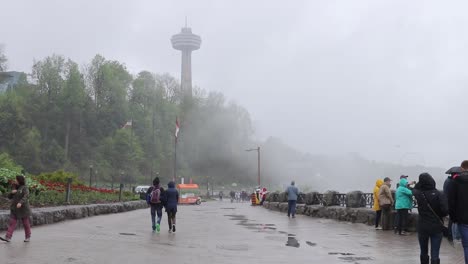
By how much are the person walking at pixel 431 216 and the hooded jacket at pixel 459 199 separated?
48 cm

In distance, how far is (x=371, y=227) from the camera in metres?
17.5

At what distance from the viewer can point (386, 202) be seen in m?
15.5

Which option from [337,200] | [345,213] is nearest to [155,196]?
[345,213]

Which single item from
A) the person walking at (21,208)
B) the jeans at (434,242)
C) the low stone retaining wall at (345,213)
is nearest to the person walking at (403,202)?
the low stone retaining wall at (345,213)

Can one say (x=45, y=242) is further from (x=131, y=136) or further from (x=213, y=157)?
(x=213, y=157)

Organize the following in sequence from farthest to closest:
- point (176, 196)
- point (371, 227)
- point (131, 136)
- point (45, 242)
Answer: point (131, 136)
point (371, 227)
point (176, 196)
point (45, 242)

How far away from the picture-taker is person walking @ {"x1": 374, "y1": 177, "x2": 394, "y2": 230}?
15.5 metres

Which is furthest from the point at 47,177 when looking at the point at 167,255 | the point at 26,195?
the point at 167,255

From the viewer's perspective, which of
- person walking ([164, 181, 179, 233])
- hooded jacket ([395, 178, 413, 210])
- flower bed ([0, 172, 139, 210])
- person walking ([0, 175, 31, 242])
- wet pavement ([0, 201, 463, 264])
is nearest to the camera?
wet pavement ([0, 201, 463, 264])

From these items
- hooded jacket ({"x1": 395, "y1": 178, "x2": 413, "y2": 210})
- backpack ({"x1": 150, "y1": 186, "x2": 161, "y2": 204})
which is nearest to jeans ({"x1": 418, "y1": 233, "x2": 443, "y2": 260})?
hooded jacket ({"x1": 395, "y1": 178, "x2": 413, "y2": 210})

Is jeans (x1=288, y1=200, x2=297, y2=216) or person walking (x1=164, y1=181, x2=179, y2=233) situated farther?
jeans (x1=288, y1=200, x2=297, y2=216)

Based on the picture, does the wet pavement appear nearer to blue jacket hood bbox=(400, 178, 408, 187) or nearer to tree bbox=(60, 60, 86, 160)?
blue jacket hood bbox=(400, 178, 408, 187)

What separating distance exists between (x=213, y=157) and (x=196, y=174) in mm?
5123

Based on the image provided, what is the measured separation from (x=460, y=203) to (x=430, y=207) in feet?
2.20
